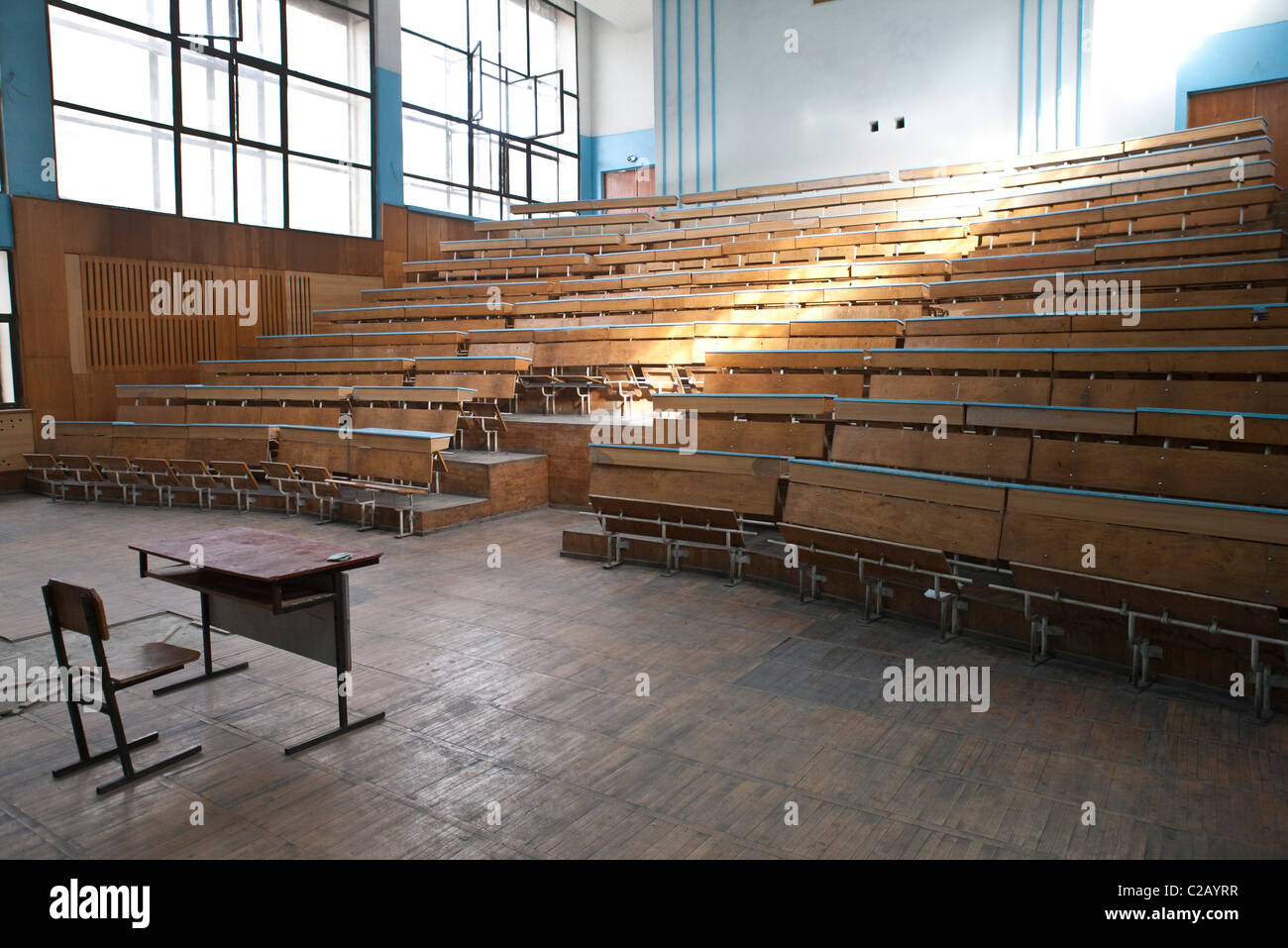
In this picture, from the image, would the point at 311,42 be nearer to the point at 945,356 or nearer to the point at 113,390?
the point at 113,390

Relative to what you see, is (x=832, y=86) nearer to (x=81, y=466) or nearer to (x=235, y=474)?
(x=235, y=474)

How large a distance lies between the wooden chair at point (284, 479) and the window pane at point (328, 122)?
464 centimetres

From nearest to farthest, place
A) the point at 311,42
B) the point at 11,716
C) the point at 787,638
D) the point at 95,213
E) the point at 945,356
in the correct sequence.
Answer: the point at 11,716 → the point at 787,638 → the point at 945,356 → the point at 95,213 → the point at 311,42

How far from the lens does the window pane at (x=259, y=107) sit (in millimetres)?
7848

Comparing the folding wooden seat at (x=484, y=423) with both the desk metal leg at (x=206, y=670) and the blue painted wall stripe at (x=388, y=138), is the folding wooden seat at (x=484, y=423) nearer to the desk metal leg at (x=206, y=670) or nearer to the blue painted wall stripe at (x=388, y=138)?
the desk metal leg at (x=206, y=670)

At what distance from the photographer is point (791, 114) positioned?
29.1 feet

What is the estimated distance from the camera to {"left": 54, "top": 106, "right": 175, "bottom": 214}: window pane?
22.0ft

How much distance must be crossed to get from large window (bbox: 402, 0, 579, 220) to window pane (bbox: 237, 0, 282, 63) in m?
1.72

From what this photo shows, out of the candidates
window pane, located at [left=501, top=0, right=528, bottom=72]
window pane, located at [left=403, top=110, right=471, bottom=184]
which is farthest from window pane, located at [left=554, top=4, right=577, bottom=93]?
window pane, located at [left=403, top=110, right=471, bottom=184]

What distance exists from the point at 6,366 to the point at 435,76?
229 inches
